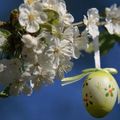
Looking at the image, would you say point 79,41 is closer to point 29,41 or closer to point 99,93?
point 29,41

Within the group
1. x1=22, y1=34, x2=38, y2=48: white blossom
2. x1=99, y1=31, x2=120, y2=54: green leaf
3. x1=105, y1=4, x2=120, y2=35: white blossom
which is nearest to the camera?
x1=22, y1=34, x2=38, y2=48: white blossom

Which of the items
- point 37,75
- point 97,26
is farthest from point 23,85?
point 97,26

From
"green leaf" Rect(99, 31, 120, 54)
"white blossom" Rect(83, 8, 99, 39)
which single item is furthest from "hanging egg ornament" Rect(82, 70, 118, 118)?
"white blossom" Rect(83, 8, 99, 39)

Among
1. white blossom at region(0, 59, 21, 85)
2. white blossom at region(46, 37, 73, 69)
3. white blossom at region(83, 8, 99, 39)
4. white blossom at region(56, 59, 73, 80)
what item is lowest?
white blossom at region(0, 59, 21, 85)

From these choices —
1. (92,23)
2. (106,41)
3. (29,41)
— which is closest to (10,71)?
(29,41)

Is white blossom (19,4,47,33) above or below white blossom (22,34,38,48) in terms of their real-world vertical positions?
above

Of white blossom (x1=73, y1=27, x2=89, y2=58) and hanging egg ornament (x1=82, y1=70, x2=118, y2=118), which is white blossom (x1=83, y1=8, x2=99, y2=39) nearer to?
white blossom (x1=73, y1=27, x2=89, y2=58)

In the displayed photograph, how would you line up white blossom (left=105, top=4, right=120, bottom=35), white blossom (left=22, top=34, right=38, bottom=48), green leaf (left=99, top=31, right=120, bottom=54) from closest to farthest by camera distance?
white blossom (left=22, top=34, right=38, bottom=48)
white blossom (left=105, top=4, right=120, bottom=35)
green leaf (left=99, top=31, right=120, bottom=54)
